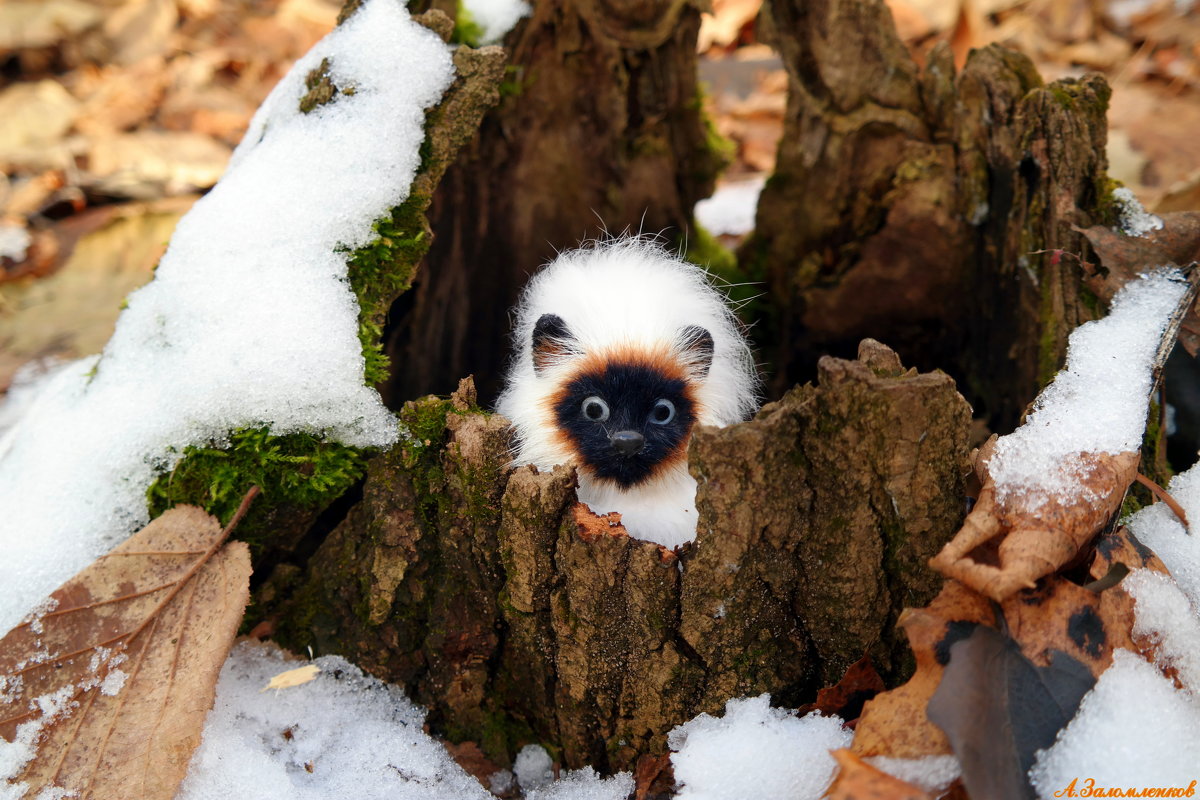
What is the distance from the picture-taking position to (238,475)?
2.83 m

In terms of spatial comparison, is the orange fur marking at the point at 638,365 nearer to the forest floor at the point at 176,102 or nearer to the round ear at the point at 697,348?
the round ear at the point at 697,348

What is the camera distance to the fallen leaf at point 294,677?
277 centimetres

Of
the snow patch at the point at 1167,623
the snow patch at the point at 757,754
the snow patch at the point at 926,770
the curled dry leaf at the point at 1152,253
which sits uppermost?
the curled dry leaf at the point at 1152,253

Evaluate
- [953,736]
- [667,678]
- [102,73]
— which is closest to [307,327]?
[667,678]

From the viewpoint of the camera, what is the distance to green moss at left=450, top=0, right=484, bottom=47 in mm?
3513

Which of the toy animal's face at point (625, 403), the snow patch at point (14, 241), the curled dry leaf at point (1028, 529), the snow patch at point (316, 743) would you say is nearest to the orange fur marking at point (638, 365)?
the toy animal's face at point (625, 403)

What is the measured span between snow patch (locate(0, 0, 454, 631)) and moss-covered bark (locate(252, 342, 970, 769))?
0.39m

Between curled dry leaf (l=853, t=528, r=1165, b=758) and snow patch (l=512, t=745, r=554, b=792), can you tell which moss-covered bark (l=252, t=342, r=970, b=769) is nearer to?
snow patch (l=512, t=745, r=554, b=792)

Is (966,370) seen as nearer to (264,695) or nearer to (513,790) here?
(513,790)

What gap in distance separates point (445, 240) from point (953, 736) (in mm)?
2941

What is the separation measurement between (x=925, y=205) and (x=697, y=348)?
1.50 m

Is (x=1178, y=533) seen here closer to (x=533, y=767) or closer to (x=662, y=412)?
(x=662, y=412)

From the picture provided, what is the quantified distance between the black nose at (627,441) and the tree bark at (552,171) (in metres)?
1.19

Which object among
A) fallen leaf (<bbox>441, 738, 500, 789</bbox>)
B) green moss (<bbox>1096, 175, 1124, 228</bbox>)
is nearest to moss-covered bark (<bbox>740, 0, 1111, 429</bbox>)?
green moss (<bbox>1096, 175, 1124, 228</bbox>)
